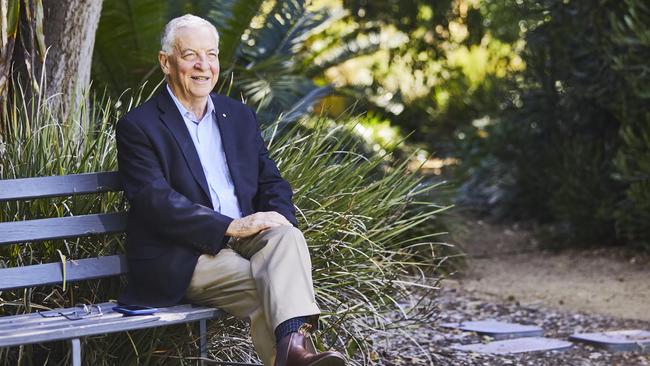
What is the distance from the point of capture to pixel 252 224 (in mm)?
4160

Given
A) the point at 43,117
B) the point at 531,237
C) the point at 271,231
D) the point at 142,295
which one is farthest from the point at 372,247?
the point at 531,237

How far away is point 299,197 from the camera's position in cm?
490

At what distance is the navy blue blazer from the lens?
13.4ft

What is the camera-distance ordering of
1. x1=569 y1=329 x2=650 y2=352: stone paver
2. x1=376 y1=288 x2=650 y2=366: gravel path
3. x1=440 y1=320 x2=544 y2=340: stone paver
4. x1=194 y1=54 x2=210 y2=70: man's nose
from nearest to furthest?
1. x1=194 y1=54 x2=210 y2=70: man's nose
2. x1=376 y1=288 x2=650 y2=366: gravel path
3. x1=569 y1=329 x2=650 y2=352: stone paver
4. x1=440 y1=320 x2=544 y2=340: stone paver

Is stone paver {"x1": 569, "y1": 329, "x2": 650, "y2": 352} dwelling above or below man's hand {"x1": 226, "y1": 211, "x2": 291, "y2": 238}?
below

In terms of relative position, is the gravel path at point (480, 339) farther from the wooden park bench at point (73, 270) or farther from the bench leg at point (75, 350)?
the bench leg at point (75, 350)

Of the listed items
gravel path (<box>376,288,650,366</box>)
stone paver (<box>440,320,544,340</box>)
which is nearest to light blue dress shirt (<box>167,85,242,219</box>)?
gravel path (<box>376,288,650,366</box>)

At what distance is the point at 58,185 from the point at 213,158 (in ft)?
2.01

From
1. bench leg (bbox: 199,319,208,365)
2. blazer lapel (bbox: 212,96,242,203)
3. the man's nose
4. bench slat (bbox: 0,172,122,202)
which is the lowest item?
bench leg (bbox: 199,319,208,365)

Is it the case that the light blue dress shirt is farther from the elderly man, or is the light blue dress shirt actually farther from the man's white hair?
the man's white hair

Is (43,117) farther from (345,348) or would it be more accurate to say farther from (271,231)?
(345,348)

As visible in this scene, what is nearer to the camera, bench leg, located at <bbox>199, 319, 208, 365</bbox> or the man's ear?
bench leg, located at <bbox>199, 319, 208, 365</bbox>

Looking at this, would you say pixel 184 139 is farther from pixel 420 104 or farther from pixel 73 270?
pixel 420 104

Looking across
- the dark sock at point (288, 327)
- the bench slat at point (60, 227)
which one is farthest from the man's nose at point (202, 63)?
the dark sock at point (288, 327)
